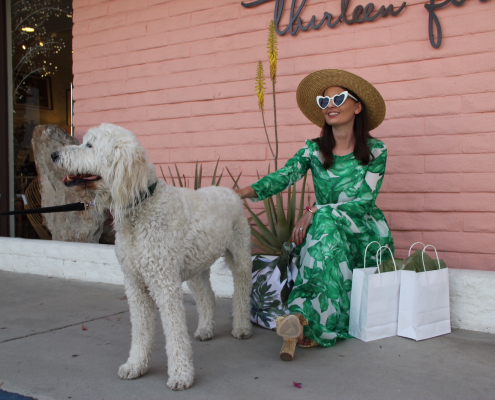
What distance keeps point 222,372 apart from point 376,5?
12.2 feet

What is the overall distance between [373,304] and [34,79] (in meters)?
6.50

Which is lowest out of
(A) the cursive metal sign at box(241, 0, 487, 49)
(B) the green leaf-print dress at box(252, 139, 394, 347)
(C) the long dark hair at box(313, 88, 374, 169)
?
(B) the green leaf-print dress at box(252, 139, 394, 347)

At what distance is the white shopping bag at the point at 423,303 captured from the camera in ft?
10.3

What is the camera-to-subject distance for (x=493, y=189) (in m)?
4.11

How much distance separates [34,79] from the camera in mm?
7352

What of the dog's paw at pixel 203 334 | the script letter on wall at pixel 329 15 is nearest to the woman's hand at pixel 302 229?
the dog's paw at pixel 203 334

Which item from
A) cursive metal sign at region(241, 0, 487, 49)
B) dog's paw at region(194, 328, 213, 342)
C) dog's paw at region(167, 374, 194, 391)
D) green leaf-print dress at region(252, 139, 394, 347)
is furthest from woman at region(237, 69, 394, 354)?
cursive metal sign at region(241, 0, 487, 49)

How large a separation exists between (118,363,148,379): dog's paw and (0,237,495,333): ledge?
156 cm

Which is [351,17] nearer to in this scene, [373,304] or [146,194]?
[373,304]

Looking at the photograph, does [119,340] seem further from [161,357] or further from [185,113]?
[185,113]

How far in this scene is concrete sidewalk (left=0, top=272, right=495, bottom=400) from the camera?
2484 mm

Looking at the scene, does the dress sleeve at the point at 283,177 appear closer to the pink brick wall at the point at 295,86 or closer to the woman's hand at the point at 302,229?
the woman's hand at the point at 302,229

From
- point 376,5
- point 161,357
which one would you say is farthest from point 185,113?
point 161,357

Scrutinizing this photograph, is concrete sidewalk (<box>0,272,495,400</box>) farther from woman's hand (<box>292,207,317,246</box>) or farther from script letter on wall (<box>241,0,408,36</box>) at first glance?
script letter on wall (<box>241,0,408,36</box>)
